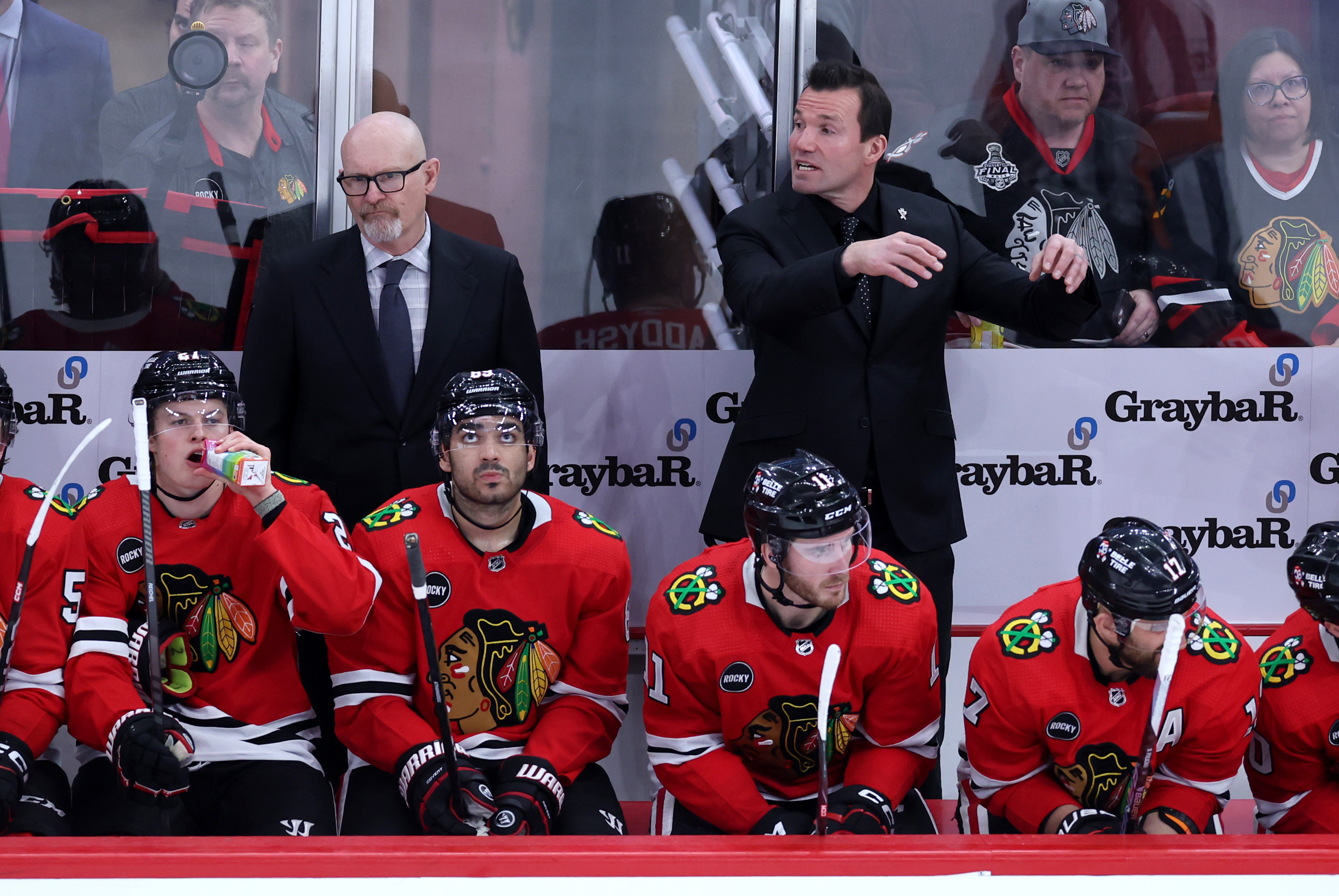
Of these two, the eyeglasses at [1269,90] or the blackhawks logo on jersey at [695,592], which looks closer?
the blackhawks logo on jersey at [695,592]

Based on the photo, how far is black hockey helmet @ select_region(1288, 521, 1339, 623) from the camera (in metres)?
2.60

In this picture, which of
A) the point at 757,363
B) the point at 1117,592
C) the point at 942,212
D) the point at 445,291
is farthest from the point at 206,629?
the point at 942,212

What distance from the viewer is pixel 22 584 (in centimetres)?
247

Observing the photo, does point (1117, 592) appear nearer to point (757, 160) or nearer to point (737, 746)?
point (737, 746)

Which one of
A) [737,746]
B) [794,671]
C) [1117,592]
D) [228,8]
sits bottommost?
[737,746]

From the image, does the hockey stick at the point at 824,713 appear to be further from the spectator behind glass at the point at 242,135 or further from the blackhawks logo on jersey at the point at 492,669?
the spectator behind glass at the point at 242,135

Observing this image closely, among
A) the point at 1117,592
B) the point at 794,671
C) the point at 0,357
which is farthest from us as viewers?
the point at 0,357

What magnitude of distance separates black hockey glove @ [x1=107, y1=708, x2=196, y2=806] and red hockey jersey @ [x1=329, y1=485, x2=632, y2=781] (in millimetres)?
356

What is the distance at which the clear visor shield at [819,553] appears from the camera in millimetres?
2500

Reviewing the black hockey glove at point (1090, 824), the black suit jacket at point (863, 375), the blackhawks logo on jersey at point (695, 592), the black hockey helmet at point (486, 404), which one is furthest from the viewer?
the black suit jacket at point (863, 375)

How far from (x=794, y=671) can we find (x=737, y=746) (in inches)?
8.3

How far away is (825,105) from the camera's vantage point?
330 cm

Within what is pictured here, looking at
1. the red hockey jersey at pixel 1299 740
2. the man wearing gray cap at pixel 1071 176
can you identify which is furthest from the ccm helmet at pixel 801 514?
the man wearing gray cap at pixel 1071 176

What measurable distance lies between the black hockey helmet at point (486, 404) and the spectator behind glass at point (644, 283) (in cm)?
107
